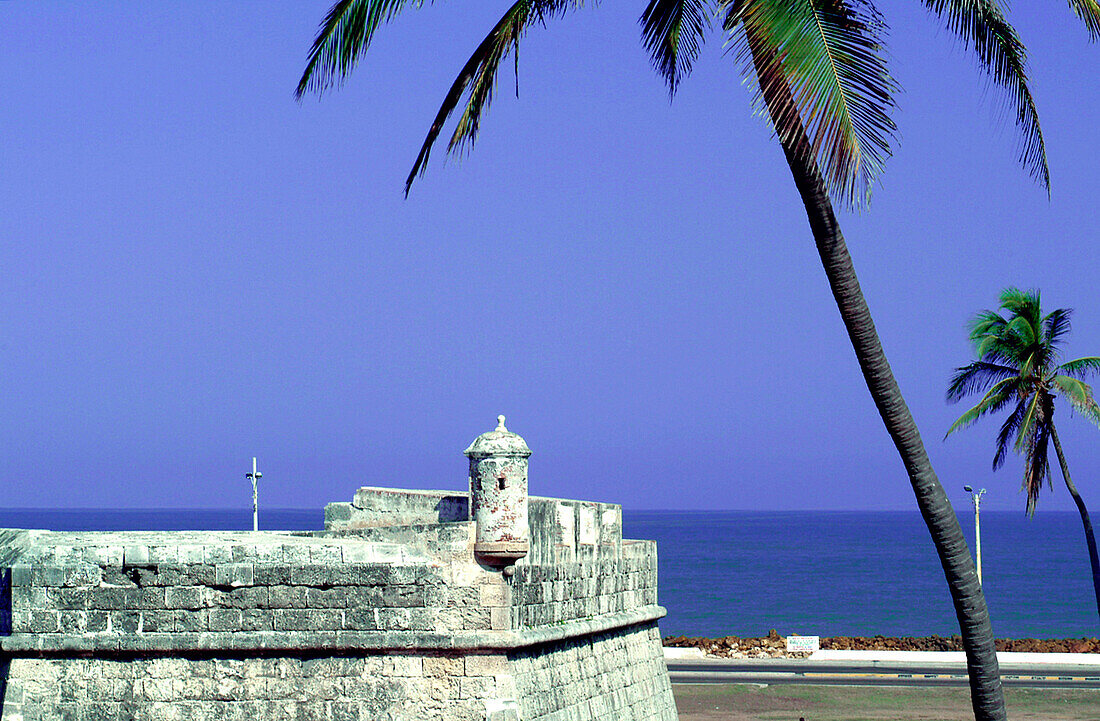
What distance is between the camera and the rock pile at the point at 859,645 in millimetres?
34594

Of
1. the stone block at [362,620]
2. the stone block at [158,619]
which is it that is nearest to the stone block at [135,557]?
the stone block at [158,619]

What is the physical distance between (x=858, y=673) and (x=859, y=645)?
504cm

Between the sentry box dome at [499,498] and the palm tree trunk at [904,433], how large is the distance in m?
3.61

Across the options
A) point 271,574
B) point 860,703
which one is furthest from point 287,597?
point 860,703

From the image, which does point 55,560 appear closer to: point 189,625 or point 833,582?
point 189,625

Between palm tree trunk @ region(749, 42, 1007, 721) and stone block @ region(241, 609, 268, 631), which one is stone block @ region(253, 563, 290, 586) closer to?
stone block @ region(241, 609, 268, 631)

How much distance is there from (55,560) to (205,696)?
2.01 meters

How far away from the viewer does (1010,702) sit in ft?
86.5

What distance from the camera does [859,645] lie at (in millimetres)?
36250

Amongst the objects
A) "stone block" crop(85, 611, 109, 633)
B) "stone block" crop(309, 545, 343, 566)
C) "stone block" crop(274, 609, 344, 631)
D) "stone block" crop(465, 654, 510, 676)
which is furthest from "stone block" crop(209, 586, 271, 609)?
"stone block" crop(465, 654, 510, 676)

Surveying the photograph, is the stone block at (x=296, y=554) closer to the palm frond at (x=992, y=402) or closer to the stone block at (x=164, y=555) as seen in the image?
the stone block at (x=164, y=555)

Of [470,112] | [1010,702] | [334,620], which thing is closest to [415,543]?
[334,620]

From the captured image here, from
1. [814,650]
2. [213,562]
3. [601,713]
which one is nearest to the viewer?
[213,562]

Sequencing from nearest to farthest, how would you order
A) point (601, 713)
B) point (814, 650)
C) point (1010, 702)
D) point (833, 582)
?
point (601, 713) < point (1010, 702) < point (814, 650) < point (833, 582)
